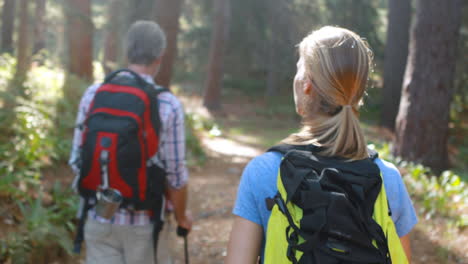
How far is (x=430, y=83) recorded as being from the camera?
7512mm

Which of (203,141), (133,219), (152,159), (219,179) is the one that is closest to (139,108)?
(152,159)

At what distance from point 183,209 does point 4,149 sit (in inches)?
137

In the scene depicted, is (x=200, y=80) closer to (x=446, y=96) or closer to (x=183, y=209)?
(x=446, y=96)

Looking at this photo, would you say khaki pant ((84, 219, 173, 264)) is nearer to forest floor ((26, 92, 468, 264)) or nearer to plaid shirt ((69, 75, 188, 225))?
plaid shirt ((69, 75, 188, 225))

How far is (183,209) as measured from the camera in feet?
9.91

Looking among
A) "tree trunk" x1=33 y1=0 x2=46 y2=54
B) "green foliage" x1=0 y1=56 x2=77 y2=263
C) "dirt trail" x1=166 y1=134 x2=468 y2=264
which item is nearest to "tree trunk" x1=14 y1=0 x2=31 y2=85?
"green foliage" x1=0 y1=56 x2=77 y2=263

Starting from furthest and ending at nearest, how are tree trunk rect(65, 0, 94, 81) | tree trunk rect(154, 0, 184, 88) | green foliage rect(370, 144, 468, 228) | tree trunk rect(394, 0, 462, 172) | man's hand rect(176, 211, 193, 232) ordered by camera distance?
tree trunk rect(65, 0, 94, 81)
tree trunk rect(154, 0, 184, 88)
tree trunk rect(394, 0, 462, 172)
green foliage rect(370, 144, 468, 228)
man's hand rect(176, 211, 193, 232)

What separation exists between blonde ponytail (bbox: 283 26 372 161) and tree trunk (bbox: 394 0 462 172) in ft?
21.0

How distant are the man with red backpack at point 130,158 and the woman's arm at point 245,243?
115cm

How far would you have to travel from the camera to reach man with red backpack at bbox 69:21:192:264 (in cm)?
262

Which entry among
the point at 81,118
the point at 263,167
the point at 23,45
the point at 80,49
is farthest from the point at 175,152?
the point at 80,49

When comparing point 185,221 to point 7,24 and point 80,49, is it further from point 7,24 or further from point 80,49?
point 7,24

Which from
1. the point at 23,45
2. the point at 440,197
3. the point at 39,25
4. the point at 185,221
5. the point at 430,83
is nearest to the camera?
the point at 185,221

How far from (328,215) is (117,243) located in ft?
5.88
